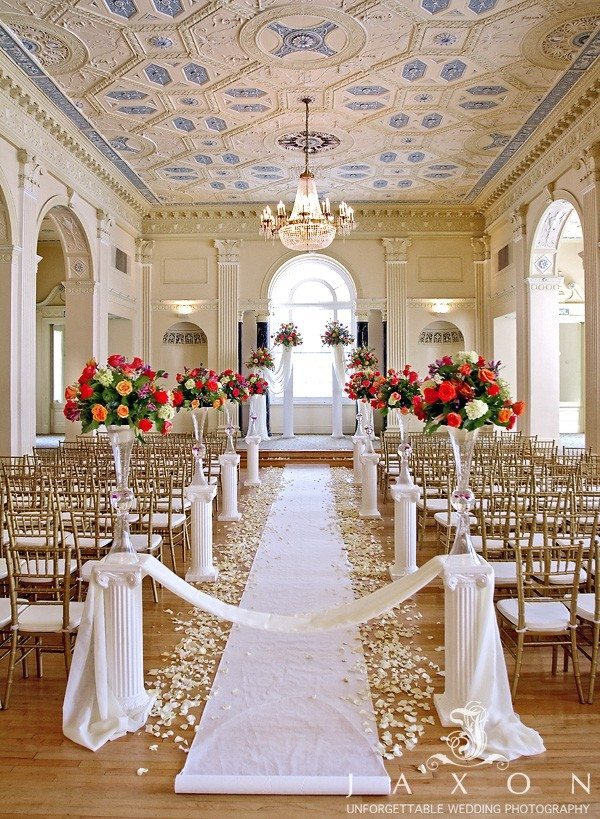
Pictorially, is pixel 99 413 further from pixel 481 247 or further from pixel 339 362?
pixel 481 247

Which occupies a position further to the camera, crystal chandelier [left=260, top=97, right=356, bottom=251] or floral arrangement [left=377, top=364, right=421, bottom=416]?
crystal chandelier [left=260, top=97, right=356, bottom=251]

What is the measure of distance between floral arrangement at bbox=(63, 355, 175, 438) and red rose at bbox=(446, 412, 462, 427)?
176cm

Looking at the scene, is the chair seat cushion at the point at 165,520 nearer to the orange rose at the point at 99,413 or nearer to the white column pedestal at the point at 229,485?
the white column pedestal at the point at 229,485

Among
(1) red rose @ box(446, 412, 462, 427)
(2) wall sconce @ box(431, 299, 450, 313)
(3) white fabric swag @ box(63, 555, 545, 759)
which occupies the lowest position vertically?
(3) white fabric swag @ box(63, 555, 545, 759)

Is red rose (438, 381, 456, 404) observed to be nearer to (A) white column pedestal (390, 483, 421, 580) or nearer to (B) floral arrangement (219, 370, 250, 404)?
(A) white column pedestal (390, 483, 421, 580)

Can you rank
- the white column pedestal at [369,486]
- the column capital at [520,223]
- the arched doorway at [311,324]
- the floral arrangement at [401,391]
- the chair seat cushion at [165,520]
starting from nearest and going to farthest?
the chair seat cushion at [165,520] → the floral arrangement at [401,391] → the white column pedestal at [369,486] → the column capital at [520,223] → the arched doorway at [311,324]

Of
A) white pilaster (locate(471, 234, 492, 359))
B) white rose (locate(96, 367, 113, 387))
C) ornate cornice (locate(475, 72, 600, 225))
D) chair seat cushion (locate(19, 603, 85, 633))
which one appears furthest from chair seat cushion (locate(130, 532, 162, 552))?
white pilaster (locate(471, 234, 492, 359))

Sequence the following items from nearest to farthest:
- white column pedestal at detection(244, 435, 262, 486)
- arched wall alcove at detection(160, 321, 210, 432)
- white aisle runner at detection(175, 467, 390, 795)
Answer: white aisle runner at detection(175, 467, 390, 795), white column pedestal at detection(244, 435, 262, 486), arched wall alcove at detection(160, 321, 210, 432)

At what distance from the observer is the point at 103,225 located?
13.7 meters

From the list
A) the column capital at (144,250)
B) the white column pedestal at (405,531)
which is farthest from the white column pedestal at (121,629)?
the column capital at (144,250)

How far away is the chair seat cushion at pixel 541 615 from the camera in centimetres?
353

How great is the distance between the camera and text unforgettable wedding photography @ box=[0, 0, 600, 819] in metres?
3.14

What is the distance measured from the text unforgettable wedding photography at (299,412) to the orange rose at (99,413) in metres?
0.01

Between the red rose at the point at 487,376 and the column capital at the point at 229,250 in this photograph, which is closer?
the red rose at the point at 487,376
